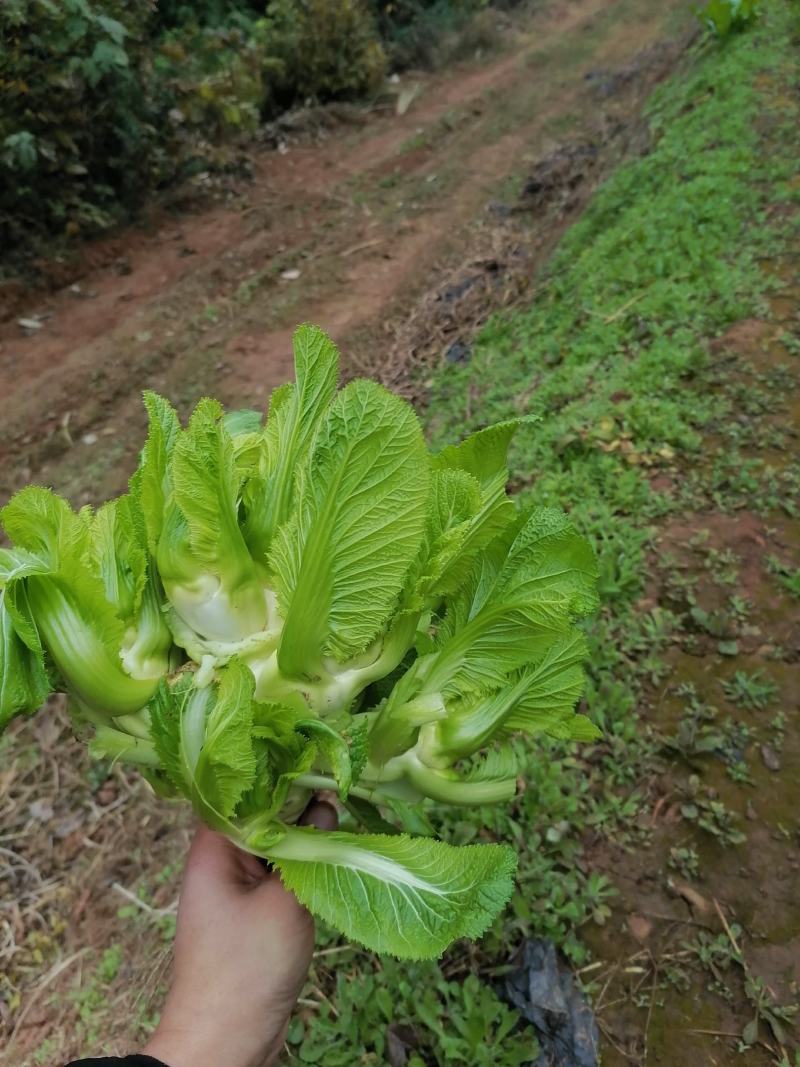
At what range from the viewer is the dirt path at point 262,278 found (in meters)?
5.79

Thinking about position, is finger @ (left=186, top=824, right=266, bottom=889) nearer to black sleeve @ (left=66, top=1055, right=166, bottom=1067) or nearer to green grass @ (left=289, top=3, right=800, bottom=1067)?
black sleeve @ (left=66, top=1055, right=166, bottom=1067)

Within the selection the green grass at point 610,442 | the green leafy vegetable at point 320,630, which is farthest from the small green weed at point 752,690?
the green leafy vegetable at point 320,630

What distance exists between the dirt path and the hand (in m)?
3.99

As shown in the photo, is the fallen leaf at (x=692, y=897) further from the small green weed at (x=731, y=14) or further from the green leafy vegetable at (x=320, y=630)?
the small green weed at (x=731, y=14)

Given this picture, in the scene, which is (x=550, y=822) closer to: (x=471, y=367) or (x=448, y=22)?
(x=471, y=367)

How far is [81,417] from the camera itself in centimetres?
575

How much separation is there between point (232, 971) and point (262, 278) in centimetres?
661

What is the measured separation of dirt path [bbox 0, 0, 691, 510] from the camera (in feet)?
19.0

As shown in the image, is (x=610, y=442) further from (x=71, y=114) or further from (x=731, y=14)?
(x=731, y=14)

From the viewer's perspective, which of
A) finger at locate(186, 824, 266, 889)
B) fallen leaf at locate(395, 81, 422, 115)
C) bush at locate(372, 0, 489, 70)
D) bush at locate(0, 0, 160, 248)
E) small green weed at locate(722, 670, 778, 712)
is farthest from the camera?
bush at locate(372, 0, 489, 70)

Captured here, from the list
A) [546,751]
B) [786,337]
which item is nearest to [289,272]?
[786,337]

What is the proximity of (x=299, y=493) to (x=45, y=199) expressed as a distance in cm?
732

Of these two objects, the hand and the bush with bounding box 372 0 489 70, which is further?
the bush with bounding box 372 0 489 70

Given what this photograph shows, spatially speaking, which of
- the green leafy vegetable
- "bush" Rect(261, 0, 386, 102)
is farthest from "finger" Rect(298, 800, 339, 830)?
"bush" Rect(261, 0, 386, 102)
